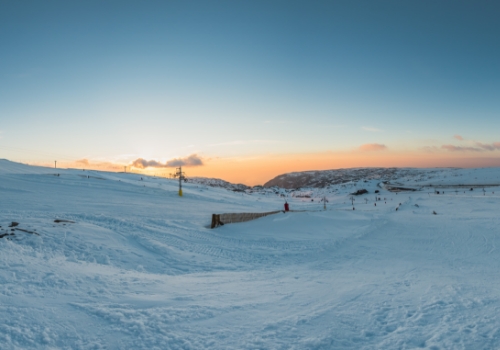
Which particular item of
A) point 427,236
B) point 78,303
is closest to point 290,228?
point 427,236

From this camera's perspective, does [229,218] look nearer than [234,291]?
No

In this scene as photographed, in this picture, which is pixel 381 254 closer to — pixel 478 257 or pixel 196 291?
pixel 478 257

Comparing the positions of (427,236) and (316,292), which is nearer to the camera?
(316,292)

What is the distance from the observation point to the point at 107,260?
37.7 ft

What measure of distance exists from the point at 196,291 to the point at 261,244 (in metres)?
9.07

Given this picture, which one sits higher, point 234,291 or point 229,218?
point 229,218

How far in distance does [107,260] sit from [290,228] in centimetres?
1287

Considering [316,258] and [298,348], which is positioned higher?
[298,348]

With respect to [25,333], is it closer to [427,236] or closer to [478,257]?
[478,257]

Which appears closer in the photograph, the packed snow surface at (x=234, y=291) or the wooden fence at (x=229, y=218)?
the packed snow surface at (x=234, y=291)

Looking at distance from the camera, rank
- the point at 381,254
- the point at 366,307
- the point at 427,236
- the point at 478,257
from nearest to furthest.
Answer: the point at 366,307 < the point at 478,257 < the point at 381,254 < the point at 427,236

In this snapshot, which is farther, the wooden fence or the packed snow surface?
the wooden fence

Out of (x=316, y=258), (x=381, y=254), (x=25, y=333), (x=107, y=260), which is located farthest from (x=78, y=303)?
(x=381, y=254)

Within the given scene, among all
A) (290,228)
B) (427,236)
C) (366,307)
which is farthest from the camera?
(290,228)
